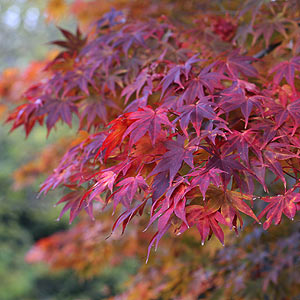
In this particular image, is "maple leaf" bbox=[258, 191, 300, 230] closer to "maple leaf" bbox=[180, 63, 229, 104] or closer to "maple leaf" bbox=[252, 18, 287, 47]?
"maple leaf" bbox=[180, 63, 229, 104]

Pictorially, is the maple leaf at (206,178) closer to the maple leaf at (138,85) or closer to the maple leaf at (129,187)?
the maple leaf at (129,187)

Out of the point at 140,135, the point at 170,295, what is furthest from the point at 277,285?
the point at 140,135

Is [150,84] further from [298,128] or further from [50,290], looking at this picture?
[50,290]

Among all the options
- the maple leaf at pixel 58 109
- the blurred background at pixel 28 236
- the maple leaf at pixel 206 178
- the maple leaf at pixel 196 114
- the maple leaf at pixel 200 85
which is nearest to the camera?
the maple leaf at pixel 206 178

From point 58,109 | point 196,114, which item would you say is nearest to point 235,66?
point 196,114

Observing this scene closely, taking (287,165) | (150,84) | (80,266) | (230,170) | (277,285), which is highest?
(150,84)

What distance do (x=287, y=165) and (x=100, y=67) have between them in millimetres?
813

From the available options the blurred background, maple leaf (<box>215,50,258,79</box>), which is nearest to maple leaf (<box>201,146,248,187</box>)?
maple leaf (<box>215,50,258,79</box>)

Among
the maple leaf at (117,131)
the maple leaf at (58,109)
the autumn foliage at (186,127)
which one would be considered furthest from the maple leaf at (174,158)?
the maple leaf at (58,109)

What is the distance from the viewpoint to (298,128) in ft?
3.34

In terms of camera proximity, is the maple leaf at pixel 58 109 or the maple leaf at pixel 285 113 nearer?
the maple leaf at pixel 285 113

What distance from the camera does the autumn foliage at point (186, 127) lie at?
881 mm

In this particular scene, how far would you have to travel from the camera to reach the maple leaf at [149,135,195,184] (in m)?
0.86

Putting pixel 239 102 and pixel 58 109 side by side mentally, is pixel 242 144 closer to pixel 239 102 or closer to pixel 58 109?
pixel 239 102
